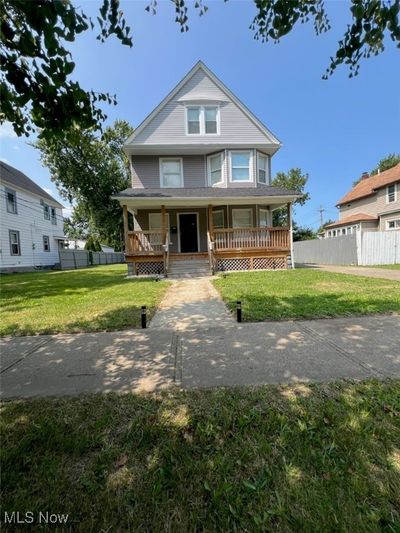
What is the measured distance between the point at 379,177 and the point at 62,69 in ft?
96.4

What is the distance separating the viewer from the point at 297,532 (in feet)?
4.26

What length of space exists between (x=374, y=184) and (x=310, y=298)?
923 inches

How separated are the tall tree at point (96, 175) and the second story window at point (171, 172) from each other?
490 inches

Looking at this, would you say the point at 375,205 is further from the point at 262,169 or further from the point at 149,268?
the point at 149,268

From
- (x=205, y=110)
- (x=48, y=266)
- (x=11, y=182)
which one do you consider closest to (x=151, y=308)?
(x=205, y=110)

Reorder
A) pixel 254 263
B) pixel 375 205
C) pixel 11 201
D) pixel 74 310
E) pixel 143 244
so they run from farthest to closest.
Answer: pixel 375 205 → pixel 11 201 → pixel 254 263 → pixel 143 244 → pixel 74 310

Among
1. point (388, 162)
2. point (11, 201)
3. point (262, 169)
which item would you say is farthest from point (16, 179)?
point (388, 162)

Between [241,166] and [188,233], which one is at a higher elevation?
[241,166]

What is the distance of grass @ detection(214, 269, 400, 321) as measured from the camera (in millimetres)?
4977

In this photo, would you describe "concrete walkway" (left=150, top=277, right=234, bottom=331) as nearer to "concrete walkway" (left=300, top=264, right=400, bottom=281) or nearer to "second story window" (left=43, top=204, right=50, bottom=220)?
"concrete walkway" (left=300, top=264, right=400, bottom=281)

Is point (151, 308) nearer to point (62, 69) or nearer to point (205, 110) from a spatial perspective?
point (62, 69)

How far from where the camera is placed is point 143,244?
482 inches

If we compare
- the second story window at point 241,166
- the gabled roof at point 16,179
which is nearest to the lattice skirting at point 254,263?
the second story window at point 241,166

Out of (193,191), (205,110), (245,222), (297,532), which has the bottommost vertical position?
(297,532)
